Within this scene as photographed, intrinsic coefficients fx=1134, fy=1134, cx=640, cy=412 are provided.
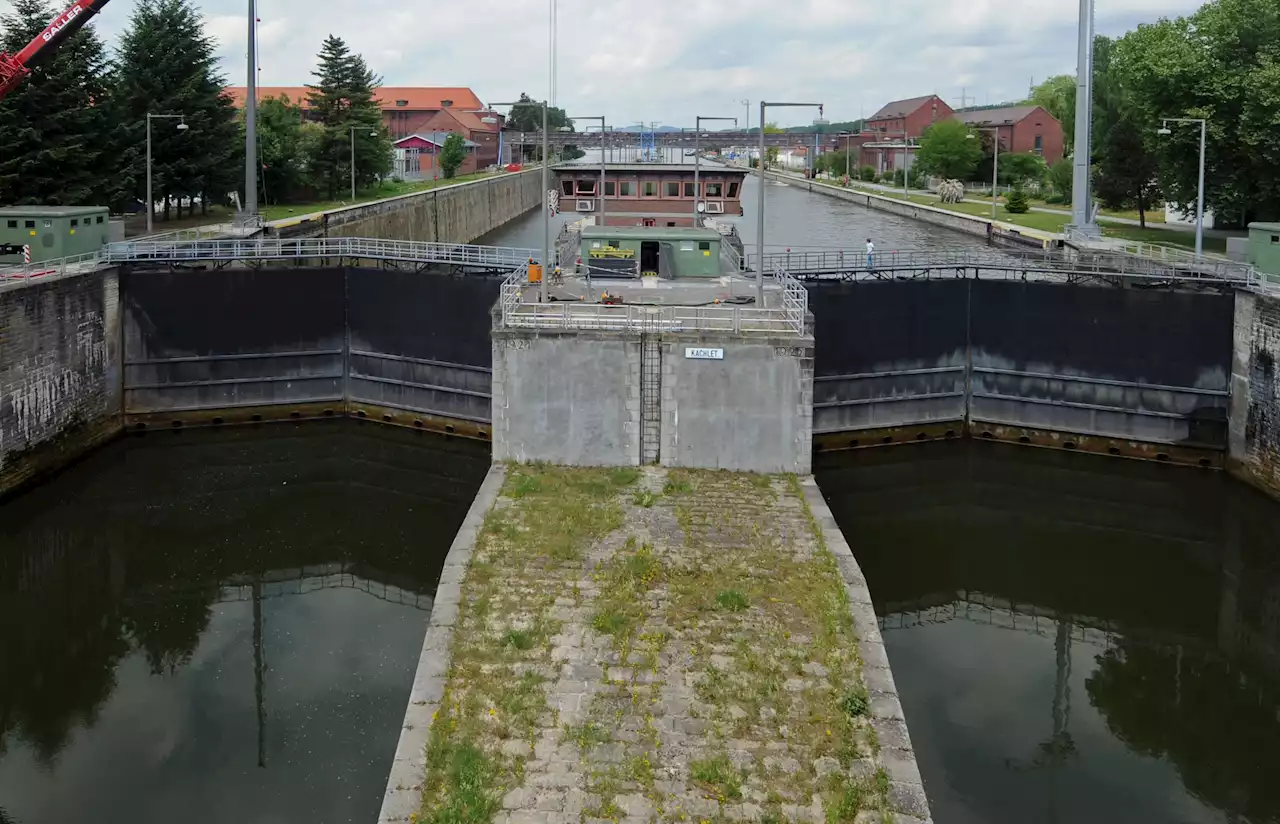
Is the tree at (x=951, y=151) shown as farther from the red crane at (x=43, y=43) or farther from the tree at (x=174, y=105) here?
the red crane at (x=43, y=43)

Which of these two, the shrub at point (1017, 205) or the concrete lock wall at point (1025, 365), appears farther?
the shrub at point (1017, 205)

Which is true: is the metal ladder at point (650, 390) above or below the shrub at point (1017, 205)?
below

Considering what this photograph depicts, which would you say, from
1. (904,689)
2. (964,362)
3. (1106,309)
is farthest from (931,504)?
(904,689)

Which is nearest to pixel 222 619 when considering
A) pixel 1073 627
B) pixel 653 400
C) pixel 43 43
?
pixel 653 400

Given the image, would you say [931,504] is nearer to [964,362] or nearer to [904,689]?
[964,362]

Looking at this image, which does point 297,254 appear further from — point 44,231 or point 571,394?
point 571,394

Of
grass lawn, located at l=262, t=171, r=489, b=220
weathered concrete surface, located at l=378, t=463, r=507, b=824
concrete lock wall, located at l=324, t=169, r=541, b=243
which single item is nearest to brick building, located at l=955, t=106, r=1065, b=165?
concrete lock wall, located at l=324, t=169, r=541, b=243

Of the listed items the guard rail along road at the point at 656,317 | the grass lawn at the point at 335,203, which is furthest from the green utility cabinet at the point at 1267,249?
the grass lawn at the point at 335,203

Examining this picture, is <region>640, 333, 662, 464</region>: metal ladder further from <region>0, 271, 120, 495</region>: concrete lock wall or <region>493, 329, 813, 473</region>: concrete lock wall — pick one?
<region>0, 271, 120, 495</region>: concrete lock wall
